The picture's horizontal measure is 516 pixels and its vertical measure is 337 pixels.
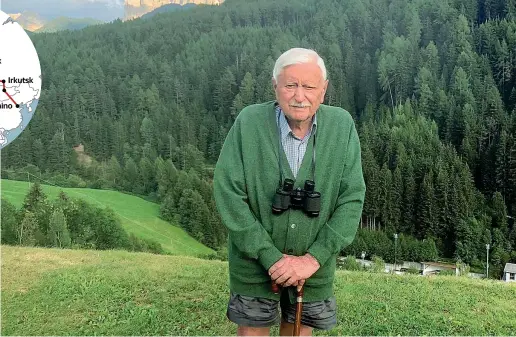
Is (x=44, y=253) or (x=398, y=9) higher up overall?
(x=398, y=9)

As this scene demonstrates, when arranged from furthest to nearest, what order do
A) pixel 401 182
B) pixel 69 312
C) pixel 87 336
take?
Result: pixel 401 182 → pixel 69 312 → pixel 87 336

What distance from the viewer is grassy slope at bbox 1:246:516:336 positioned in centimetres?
441

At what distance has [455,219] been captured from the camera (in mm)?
44969

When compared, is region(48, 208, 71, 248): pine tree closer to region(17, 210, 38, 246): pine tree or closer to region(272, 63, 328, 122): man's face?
region(17, 210, 38, 246): pine tree

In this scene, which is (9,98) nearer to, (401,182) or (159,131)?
(401,182)

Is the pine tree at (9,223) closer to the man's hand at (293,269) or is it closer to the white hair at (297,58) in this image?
the man's hand at (293,269)

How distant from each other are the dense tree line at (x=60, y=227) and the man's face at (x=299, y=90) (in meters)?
14.0

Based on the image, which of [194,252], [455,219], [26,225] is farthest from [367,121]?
[26,225]

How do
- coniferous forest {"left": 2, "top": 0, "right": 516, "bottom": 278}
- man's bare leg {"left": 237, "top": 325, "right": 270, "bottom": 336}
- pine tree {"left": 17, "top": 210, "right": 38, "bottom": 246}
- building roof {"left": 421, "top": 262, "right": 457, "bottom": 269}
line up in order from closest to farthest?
man's bare leg {"left": 237, "top": 325, "right": 270, "bottom": 336}
pine tree {"left": 17, "top": 210, "right": 38, "bottom": 246}
building roof {"left": 421, "top": 262, "right": 457, "bottom": 269}
coniferous forest {"left": 2, "top": 0, "right": 516, "bottom": 278}

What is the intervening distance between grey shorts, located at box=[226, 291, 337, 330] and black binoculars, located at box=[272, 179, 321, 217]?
21.4 inches

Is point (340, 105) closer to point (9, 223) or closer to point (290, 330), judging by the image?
point (9, 223)

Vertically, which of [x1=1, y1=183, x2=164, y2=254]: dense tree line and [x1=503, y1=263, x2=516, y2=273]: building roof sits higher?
[x1=1, y1=183, x2=164, y2=254]: dense tree line

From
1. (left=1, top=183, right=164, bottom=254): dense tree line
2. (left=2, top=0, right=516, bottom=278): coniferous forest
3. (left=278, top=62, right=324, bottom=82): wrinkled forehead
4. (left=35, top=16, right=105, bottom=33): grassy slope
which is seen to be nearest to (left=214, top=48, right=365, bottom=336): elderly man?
(left=278, top=62, right=324, bottom=82): wrinkled forehead

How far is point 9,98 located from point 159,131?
222ft
